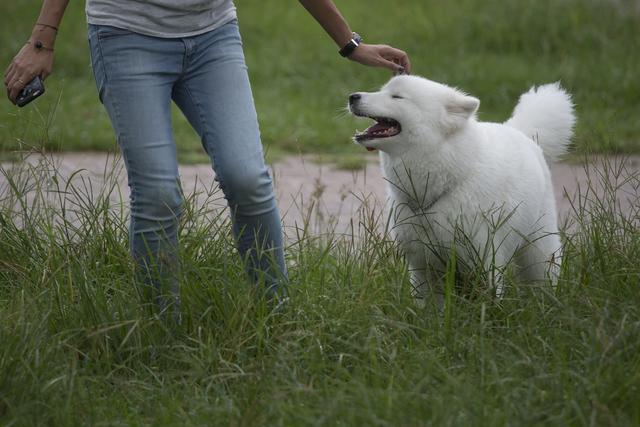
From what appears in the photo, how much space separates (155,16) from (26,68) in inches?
18.1

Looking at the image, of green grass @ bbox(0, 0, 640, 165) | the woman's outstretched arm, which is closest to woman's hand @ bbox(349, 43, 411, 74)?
the woman's outstretched arm

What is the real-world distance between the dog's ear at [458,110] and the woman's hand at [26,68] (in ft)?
5.00

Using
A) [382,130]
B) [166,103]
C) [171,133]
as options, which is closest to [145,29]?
[166,103]

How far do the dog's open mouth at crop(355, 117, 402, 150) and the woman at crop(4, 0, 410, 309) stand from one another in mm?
581

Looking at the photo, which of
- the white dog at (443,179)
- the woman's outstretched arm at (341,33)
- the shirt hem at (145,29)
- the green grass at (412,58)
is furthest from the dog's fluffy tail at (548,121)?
the green grass at (412,58)

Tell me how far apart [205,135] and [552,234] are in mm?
1525

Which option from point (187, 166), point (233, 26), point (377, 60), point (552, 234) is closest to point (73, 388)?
point (233, 26)

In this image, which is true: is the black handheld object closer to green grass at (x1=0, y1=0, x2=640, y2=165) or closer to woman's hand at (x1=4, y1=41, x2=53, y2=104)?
woman's hand at (x1=4, y1=41, x2=53, y2=104)

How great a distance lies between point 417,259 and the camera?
400cm

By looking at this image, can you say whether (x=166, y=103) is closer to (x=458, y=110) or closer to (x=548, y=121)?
(x=458, y=110)

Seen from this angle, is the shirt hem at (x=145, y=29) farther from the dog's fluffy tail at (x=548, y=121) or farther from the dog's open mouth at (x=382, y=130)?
the dog's fluffy tail at (x=548, y=121)

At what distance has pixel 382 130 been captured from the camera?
13.2 ft

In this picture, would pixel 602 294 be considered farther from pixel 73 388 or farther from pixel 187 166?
pixel 187 166

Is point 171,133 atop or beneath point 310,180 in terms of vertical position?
beneath
